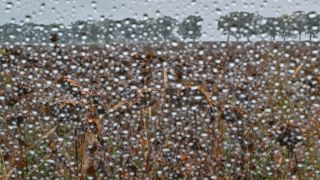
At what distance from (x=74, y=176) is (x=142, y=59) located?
0.43 meters

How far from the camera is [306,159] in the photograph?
5.55 ft

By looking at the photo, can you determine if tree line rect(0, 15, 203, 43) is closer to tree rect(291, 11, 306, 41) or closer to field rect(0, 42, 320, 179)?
field rect(0, 42, 320, 179)

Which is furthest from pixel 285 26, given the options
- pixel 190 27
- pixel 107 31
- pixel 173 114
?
pixel 107 31

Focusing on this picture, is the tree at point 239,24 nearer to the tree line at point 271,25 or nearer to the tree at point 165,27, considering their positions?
the tree line at point 271,25

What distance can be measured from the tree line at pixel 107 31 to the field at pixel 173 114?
54mm

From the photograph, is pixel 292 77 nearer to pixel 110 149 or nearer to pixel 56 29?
pixel 110 149

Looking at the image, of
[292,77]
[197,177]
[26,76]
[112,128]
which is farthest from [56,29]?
[292,77]

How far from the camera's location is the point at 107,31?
5.21ft

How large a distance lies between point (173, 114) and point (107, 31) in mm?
337

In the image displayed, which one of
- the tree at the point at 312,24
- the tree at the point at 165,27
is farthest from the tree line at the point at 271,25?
the tree at the point at 165,27

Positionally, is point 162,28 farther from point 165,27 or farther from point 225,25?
point 225,25

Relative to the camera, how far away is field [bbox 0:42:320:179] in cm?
163

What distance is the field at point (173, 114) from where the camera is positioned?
5.34 feet

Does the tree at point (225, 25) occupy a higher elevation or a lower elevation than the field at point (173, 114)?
higher
